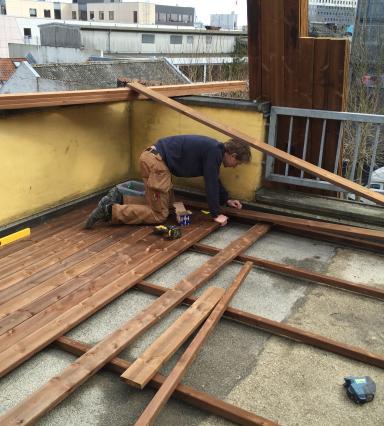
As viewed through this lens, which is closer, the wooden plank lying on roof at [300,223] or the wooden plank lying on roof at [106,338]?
the wooden plank lying on roof at [106,338]

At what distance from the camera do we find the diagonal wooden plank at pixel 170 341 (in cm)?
241

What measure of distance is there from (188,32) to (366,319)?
40.6m

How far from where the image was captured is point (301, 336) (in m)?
2.88

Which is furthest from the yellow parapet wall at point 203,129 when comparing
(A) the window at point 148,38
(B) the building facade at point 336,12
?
(A) the window at point 148,38

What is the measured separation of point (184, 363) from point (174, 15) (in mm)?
85190

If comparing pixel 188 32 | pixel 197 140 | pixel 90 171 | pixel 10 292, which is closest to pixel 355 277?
pixel 197 140

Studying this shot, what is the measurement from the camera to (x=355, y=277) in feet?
12.5

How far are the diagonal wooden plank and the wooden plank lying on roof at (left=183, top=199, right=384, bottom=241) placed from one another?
1567 mm

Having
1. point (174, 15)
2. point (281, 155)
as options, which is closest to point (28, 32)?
point (174, 15)

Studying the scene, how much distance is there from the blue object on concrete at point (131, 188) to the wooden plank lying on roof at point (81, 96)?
3.22 feet

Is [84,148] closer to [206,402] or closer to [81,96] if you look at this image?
[81,96]

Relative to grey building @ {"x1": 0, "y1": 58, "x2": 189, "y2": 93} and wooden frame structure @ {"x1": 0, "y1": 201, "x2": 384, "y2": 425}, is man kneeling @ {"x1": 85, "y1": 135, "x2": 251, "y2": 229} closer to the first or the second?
wooden frame structure @ {"x1": 0, "y1": 201, "x2": 384, "y2": 425}

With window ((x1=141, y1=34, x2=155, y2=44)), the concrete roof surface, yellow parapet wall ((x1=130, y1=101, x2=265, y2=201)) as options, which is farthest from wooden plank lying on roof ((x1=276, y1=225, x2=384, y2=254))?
window ((x1=141, y1=34, x2=155, y2=44))

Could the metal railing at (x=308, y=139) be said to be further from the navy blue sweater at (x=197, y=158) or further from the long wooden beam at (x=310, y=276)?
the long wooden beam at (x=310, y=276)
